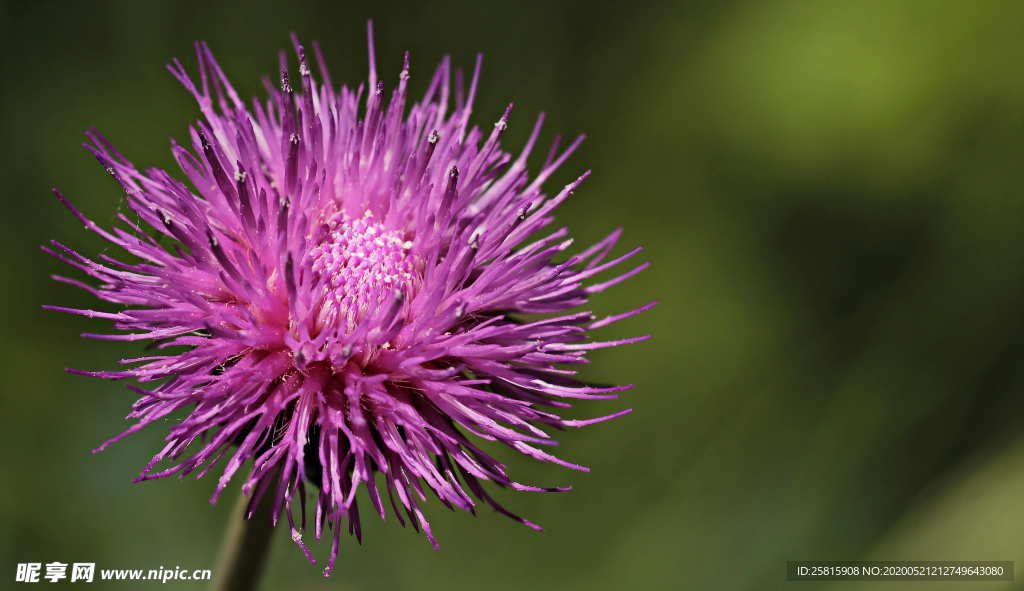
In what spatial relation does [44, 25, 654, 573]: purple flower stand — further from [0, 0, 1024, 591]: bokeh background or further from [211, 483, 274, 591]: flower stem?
[0, 0, 1024, 591]: bokeh background

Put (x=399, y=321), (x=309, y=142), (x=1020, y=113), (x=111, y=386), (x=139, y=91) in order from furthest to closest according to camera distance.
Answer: (x=1020, y=113) < (x=139, y=91) < (x=111, y=386) < (x=309, y=142) < (x=399, y=321)

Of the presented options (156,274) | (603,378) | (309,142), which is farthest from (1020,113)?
(156,274)

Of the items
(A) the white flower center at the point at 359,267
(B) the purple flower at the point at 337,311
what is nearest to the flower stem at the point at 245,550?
(B) the purple flower at the point at 337,311

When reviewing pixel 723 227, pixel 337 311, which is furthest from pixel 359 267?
pixel 723 227

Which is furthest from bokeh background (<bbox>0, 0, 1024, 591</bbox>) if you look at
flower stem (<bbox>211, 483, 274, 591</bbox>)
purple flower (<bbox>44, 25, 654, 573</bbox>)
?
purple flower (<bbox>44, 25, 654, 573</bbox>)

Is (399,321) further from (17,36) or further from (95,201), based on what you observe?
(17,36)

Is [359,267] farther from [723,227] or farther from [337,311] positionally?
[723,227]

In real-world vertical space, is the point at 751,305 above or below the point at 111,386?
above
